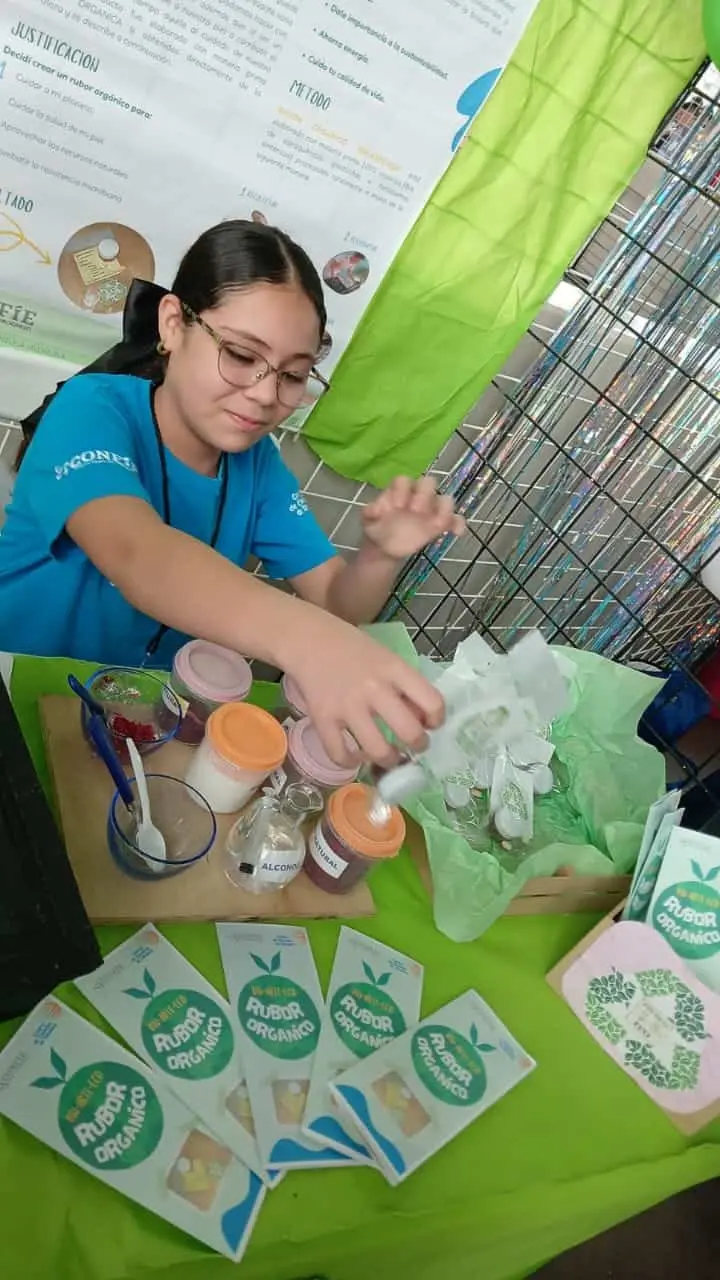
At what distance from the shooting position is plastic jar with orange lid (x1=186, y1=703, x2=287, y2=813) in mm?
861

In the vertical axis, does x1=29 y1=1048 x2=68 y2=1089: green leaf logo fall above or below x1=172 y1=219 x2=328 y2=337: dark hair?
below

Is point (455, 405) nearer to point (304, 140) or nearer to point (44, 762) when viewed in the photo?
point (304, 140)

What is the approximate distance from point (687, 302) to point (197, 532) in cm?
105

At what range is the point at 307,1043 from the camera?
78cm

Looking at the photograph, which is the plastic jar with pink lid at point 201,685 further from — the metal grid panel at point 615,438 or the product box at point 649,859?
the metal grid panel at point 615,438

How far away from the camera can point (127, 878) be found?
2.61 ft

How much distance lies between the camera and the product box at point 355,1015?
728mm

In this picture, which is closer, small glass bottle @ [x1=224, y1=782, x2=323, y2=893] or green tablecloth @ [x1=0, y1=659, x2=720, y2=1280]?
green tablecloth @ [x1=0, y1=659, x2=720, y2=1280]

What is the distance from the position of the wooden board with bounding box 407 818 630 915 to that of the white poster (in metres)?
1.08

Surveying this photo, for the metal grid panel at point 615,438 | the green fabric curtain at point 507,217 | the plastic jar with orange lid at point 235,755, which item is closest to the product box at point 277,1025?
the plastic jar with orange lid at point 235,755

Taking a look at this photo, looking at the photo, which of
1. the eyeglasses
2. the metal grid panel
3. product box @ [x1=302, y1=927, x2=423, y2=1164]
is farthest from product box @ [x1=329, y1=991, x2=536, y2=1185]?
the metal grid panel

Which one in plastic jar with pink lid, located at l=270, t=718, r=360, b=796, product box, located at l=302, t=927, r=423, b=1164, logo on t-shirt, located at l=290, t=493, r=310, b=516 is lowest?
product box, located at l=302, t=927, r=423, b=1164

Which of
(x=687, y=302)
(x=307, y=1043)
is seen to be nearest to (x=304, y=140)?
(x=687, y=302)

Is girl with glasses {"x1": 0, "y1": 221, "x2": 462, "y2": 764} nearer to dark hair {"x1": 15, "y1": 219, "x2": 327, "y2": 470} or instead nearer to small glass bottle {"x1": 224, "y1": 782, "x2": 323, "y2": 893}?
dark hair {"x1": 15, "y1": 219, "x2": 327, "y2": 470}
